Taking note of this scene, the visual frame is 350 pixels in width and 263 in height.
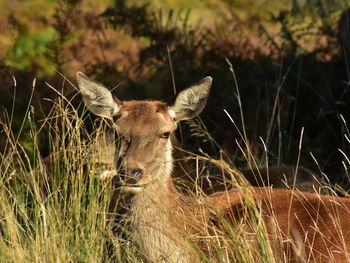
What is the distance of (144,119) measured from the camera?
695 centimetres

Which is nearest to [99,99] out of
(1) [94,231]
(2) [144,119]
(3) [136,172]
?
(2) [144,119]

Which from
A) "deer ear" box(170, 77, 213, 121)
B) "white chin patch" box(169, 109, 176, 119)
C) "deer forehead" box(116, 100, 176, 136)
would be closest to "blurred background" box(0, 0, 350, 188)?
"deer ear" box(170, 77, 213, 121)

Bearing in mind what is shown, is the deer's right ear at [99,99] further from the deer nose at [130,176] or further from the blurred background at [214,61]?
the blurred background at [214,61]

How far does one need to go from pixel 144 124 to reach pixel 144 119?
38 millimetres

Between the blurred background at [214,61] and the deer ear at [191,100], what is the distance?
3.56 m

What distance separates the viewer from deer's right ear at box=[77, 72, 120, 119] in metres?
7.13

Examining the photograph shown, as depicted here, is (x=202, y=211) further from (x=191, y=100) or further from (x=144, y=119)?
(x=191, y=100)

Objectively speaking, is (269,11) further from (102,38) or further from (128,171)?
(128,171)

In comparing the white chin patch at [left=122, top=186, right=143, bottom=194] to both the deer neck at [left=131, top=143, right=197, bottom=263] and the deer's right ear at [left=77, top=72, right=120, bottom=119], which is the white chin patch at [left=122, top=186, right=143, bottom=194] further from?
the deer's right ear at [left=77, top=72, right=120, bottom=119]

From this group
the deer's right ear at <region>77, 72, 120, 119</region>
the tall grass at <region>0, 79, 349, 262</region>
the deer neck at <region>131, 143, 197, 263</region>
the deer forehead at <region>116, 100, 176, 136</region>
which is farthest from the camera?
the deer's right ear at <region>77, 72, 120, 119</region>

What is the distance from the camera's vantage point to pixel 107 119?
745 cm

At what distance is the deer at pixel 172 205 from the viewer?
6344mm

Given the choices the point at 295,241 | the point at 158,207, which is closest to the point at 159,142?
the point at 158,207

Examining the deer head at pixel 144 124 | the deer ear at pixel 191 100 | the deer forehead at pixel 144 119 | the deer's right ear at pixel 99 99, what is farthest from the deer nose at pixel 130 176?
the deer ear at pixel 191 100
